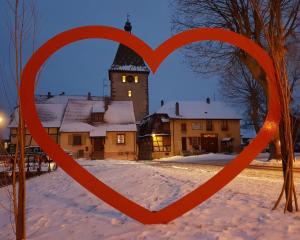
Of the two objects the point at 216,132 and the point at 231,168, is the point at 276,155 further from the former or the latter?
the point at 216,132

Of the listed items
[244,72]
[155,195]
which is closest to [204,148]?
[244,72]

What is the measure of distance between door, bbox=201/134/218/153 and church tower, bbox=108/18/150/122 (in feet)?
39.3

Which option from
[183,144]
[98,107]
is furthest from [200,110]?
[98,107]

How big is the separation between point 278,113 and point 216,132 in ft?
138

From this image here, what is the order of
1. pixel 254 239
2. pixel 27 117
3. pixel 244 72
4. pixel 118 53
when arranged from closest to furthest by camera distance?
pixel 254 239
pixel 27 117
pixel 244 72
pixel 118 53

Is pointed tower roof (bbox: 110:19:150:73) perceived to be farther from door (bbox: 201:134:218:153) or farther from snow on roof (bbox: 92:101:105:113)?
door (bbox: 201:134:218:153)

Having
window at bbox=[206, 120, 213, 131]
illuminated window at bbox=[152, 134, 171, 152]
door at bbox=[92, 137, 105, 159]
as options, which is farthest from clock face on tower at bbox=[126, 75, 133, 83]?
door at bbox=[92, 137, 105, 159]

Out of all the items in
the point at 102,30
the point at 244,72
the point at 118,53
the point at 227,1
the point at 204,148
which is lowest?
the point at 204,148

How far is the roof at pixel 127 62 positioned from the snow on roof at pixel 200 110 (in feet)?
35.8

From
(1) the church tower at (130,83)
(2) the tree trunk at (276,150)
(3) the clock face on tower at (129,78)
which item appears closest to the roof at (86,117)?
(1) the church tower at (130,83)

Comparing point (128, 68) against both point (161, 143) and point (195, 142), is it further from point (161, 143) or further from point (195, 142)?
point (195, 142)

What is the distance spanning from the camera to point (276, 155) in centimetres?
2228

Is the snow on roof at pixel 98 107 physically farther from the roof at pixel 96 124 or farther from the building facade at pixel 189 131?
the building facade at pixel 189 131

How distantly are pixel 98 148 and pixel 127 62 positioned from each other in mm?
21390
